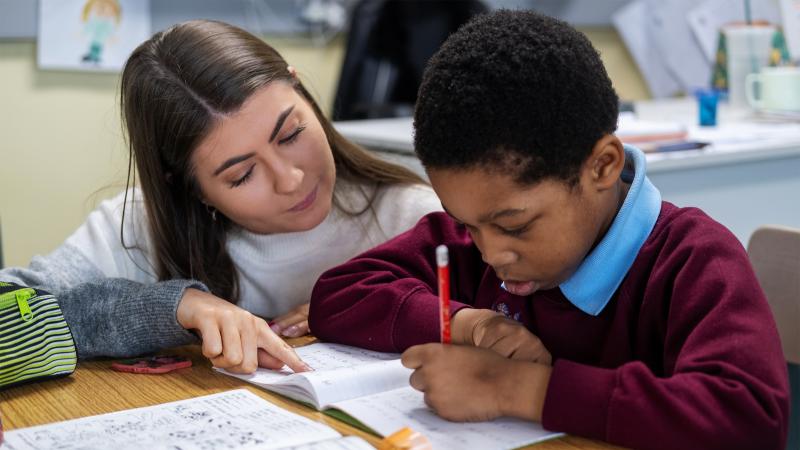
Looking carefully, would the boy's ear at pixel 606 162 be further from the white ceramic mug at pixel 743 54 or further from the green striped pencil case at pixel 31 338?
the white ceramic mug at pixel 743 54

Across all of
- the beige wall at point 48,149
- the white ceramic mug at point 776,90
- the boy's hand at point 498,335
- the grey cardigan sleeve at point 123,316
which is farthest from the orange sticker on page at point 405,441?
the white ceramic mug at point 776,90

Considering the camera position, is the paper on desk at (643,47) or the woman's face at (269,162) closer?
the woman's face at (269,162)

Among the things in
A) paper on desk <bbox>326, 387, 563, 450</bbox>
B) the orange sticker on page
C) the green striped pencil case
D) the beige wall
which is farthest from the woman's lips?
the beige wall

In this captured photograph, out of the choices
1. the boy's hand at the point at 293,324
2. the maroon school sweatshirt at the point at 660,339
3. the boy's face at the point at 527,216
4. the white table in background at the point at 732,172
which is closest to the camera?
the maroon school sweatshirt at the point at 660,339

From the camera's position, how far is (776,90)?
8.23 ft

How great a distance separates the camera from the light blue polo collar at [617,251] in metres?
0.97

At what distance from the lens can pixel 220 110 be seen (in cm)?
130

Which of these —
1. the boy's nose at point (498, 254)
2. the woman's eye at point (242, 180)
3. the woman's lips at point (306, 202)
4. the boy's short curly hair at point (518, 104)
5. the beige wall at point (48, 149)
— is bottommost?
the beige wall at point (48, 149)

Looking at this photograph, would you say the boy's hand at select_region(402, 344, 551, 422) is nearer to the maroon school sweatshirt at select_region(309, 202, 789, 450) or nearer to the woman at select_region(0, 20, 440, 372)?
the maroon school sweatshirt at select_region(309, 202, 789, 450)

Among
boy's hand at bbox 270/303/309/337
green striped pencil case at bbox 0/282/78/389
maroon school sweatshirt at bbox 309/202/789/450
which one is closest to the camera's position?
maroon school sweatshirt at bbox 309/202/789/450

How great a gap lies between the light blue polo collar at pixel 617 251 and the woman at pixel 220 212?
325mm

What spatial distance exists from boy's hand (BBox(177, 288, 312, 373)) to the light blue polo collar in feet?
1.05

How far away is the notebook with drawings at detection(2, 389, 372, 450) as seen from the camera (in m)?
0.86

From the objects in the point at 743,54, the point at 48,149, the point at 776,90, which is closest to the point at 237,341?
the point at 48,149
